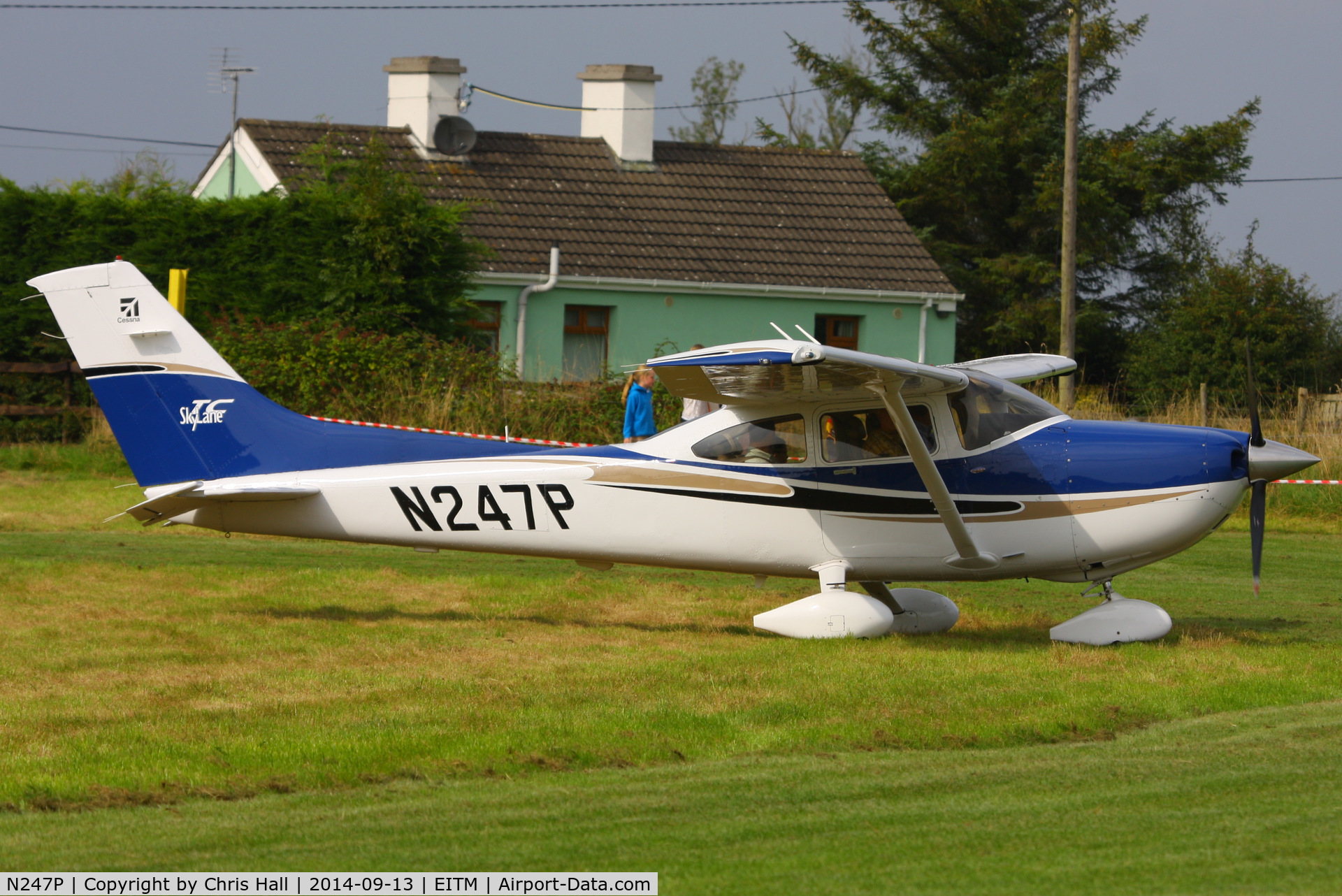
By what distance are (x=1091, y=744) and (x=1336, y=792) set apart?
125cm

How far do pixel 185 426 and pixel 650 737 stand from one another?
525 cm

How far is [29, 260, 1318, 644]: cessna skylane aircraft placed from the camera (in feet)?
30.2

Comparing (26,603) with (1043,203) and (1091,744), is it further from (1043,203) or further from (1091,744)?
(1043,203)

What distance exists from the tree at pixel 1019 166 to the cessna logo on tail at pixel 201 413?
25892mm

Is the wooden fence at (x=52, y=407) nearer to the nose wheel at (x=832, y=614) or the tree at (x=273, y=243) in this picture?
the tree at (x=273, y=243)

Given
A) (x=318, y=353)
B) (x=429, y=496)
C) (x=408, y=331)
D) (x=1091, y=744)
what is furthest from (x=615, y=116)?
(x=1091, y=744)

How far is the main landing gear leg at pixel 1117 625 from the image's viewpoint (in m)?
9.27

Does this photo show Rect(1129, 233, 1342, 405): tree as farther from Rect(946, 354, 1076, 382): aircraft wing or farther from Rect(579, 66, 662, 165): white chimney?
Rect(946, 354, 1076, 382): aircraft wing

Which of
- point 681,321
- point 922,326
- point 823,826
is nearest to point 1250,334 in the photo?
point 922,326

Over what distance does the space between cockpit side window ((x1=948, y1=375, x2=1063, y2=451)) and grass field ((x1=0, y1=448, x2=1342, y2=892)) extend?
1443 millimetres

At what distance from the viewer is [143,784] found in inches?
226

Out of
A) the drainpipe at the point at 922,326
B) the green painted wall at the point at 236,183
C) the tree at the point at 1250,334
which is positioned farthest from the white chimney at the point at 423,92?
the tree at the point at 1250,334

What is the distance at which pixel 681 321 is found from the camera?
26.6 m

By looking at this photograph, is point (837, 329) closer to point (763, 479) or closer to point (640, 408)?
point (640, 408)
